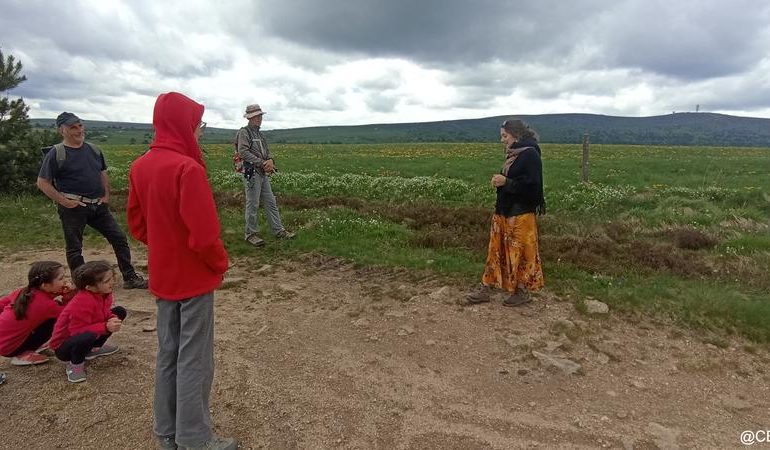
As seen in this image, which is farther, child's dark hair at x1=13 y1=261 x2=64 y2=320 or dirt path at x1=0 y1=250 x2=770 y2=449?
child's dark hair at x1=13 y1=261 x2=64 y2=320

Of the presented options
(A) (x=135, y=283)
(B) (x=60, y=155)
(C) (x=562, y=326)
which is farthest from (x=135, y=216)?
(C) (x=562, y=326)

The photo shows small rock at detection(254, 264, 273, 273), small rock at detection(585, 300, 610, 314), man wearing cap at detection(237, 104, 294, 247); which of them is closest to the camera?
small rock at detection(585, 300, 610, 314)

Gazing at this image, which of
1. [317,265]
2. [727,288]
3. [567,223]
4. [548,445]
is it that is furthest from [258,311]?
[567,223]

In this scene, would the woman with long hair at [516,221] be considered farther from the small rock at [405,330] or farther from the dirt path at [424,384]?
the small rock at [405,330]

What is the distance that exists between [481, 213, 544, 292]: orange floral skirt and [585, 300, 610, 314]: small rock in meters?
0.64

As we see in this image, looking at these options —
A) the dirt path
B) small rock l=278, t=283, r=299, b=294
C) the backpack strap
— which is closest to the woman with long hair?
the dirt path

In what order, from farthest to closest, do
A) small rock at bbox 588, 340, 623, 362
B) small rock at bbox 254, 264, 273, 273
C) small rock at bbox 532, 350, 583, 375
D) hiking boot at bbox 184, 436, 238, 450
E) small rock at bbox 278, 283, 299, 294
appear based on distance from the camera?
1. small rock at bbox 254, 264, 273, 273
2. small rock at bbox 278, 283, 299, 294
3. small rock at bbox 588, 340, 623, 362
4. small rock at bbox 532, 350, 583, 375
5. hiking boot at bbox 184, 436, 238, 450

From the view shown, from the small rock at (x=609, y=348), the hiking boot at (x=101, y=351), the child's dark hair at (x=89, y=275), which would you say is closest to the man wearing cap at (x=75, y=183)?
the hiking boot at (x=101, y=351)

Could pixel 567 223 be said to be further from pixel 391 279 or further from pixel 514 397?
pixel 514 397

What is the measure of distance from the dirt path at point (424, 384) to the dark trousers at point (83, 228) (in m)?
1.19

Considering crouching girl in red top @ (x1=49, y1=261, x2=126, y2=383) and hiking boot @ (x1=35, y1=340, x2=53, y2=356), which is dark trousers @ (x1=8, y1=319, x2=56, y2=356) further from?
crouching girl in red top @ (x1=49, y1=261, x2=126, y2=383)

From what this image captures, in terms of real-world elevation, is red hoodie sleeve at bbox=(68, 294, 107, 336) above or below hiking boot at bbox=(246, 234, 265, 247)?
above

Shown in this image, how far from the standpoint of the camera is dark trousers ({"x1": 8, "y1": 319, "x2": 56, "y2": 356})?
15.5ft

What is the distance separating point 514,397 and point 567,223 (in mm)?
7060
